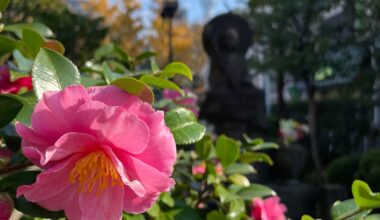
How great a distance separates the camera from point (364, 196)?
68 centimetres

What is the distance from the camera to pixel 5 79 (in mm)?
977

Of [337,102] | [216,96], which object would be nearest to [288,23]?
[337,102]

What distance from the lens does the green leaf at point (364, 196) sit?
26.4 inches

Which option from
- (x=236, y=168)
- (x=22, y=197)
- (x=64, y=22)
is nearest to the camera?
(x=22, y=197)

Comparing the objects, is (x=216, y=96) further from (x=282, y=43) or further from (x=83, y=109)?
(x=83, y=109)

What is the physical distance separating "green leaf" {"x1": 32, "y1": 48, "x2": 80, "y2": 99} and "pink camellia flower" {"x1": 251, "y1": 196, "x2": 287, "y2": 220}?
2.25ft

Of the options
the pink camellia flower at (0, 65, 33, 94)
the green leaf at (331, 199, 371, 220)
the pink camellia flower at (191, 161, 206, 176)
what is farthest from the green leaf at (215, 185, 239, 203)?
the pink camellia flower at (0, 65, 33, 94)

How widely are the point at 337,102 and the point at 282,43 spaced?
269cm

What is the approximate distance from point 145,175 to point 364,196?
1.08ft

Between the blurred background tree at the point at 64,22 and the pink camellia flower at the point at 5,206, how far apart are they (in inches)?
255

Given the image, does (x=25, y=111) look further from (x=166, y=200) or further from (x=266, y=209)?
(x=266, y=209)

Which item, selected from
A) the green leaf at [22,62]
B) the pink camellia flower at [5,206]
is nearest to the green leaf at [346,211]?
the pink camellia flower at [5,206]

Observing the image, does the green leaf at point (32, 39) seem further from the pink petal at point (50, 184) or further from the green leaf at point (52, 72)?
the pink petal at point (50, 184)

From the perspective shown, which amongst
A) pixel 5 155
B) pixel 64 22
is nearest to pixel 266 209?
pixel 5 155
